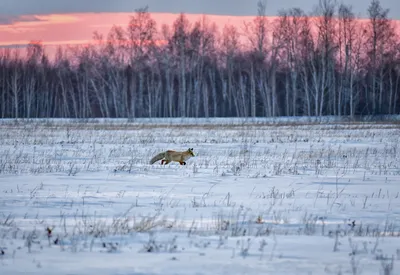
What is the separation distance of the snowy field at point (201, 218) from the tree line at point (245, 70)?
40.7 metres

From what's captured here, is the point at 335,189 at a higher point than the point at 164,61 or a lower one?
lower

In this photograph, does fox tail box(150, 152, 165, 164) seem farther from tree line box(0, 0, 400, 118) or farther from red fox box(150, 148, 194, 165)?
tree line box(0, 0, 400, 118)

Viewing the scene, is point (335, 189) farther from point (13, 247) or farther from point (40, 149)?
point (40, 149)

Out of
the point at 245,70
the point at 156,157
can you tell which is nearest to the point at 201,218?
the point at 156,157

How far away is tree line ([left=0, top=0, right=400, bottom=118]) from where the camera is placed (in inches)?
2213

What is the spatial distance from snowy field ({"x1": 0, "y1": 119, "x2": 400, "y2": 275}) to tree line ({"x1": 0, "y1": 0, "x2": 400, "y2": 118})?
4071cm

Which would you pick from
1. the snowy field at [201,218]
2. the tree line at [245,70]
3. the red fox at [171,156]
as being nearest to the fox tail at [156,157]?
the red fox at [171,156]

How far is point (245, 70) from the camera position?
57844 millimetres

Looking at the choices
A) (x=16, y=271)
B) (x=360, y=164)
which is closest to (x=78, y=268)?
(x=16, y=271)

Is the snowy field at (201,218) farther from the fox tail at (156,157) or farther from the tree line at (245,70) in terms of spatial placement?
the tree line at (245,70)

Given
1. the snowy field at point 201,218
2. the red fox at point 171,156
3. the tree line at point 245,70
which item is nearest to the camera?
the snowy field at point 201,218

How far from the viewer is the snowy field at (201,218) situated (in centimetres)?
539

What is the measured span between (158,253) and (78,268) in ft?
2.76

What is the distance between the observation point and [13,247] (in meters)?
5.86
